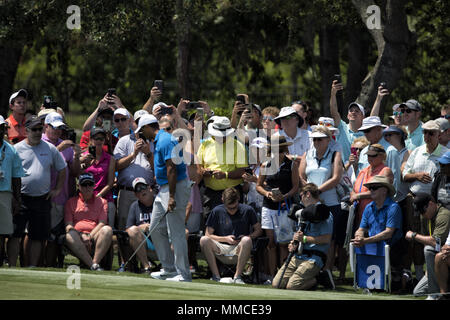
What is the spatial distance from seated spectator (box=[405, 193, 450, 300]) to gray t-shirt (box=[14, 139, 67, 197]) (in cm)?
499

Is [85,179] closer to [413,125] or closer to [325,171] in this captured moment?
[325,171]

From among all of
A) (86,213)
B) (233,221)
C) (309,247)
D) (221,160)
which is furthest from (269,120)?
(86,213)

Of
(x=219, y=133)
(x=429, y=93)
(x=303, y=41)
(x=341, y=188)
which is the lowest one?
(x=341, y=188)

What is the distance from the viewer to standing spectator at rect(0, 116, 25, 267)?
40.0ft

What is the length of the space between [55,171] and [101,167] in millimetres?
693

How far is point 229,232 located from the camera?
12.5 m

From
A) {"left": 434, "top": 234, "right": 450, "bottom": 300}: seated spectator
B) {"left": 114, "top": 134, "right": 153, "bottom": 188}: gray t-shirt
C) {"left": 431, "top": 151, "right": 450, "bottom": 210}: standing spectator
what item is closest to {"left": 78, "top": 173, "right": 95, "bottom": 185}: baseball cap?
{"left": 114, "top": 134, "right": 153, "bottom": 188}: gray t-shirt

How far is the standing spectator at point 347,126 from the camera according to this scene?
1362cm

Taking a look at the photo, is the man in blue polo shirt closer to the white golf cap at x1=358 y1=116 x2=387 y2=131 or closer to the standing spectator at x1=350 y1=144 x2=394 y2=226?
the standing spectator at x1=350 y1=144 x2=394 y2=226

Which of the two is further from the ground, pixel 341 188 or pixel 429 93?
pixel 429 93
